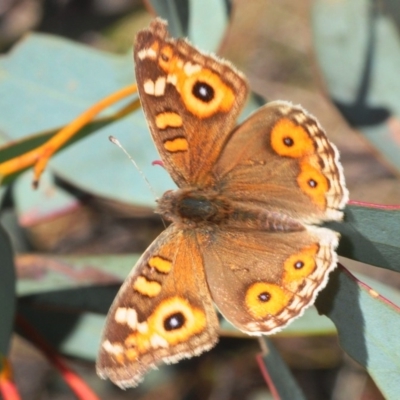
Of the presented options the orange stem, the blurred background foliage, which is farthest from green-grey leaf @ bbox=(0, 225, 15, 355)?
the orange stem

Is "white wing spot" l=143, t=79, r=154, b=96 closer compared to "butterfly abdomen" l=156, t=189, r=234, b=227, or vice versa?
"white wing spot" l=143, t=79, r=154, b=96

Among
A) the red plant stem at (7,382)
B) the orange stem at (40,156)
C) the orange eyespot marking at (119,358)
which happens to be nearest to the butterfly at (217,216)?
the orange eyespot marking at (119,358)

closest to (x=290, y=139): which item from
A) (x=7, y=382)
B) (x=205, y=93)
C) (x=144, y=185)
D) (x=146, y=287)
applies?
(x=205, y=93)

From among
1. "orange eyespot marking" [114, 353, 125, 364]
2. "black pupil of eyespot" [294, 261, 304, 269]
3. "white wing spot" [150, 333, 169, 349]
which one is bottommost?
"orange eyespot marking" [114, 353, 125, 364]

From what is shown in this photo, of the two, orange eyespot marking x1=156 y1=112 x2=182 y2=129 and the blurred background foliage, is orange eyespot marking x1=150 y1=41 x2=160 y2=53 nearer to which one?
orange eyespot marking x1=156 y1=112 x2=182 y2=129

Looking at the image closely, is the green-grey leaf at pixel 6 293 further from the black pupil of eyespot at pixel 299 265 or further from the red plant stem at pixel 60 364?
the black pupil of eyespot at pixel 299 265

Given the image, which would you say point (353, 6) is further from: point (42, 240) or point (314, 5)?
point (42, 240)

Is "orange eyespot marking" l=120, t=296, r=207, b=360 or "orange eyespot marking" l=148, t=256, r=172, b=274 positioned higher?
"orange eyespot marking" l=148, t=256, r=172, b=274
